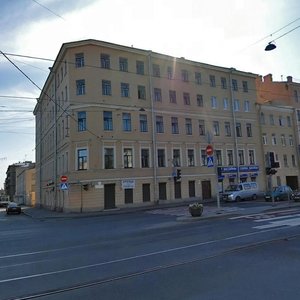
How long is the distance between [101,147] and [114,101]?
513 centimetres

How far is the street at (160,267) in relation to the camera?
6.03m

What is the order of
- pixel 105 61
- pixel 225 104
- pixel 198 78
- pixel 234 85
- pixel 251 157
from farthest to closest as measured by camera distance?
1. pixel 234 85
2. pixel 251 157
3. pixel 225 104
4. pixel 198 78
5. pixel 105 61

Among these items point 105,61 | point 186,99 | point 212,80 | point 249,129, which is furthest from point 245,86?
point 105,61

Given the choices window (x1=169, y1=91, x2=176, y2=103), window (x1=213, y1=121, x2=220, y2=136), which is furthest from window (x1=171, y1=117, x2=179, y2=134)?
window (x1=213, y1=121, x2=220, y2=136)

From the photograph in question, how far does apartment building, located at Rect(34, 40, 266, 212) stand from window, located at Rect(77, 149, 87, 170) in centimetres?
10

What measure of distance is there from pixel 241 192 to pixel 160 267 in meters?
31.5

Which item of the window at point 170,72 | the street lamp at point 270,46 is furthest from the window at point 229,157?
the street lamp at point 270,46

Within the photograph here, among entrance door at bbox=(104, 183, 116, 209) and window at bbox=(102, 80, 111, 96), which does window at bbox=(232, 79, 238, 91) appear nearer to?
window at bbox=(102, 80, 111, 96)

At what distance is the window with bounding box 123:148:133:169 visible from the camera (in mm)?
36406

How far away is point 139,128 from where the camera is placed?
3778cm

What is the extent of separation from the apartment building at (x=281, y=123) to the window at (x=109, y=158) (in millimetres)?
23756

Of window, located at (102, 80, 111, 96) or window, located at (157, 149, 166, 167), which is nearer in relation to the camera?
window, located at (102, 80, 111, 96)

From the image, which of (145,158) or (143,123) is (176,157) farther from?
(143,123)

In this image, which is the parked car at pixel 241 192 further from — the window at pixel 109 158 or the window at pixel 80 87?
the window at pixel 80 87
